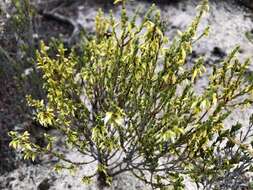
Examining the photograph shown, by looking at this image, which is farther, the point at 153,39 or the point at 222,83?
the point at 222,83

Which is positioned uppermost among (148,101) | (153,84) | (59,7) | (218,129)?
(59,7)

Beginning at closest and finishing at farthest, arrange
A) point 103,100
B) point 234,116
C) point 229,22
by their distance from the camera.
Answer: point 103,100 < point 234,116 < point 229,22

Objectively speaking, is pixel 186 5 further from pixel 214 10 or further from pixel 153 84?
pixel 153 84

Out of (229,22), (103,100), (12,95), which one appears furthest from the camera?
(229,22)

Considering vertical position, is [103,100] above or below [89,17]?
below

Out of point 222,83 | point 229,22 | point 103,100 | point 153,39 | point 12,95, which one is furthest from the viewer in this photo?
point 229,22

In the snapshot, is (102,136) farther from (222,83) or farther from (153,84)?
(222,83)

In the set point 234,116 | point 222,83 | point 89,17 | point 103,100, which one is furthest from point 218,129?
point 89,17

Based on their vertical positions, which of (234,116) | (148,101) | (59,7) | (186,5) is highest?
(59,7)

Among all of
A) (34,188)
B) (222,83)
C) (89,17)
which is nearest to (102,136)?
(222,83)
